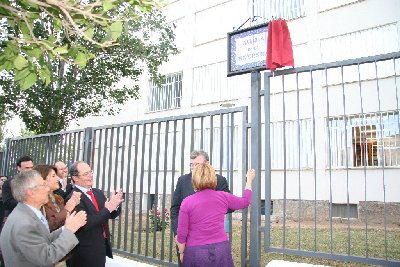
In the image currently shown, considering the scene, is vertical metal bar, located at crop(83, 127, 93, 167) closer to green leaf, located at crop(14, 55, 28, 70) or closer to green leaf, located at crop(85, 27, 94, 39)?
green leaf, located at crop(85, 27, 94, 39)

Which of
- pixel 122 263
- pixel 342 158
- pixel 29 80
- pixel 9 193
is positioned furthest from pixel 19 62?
pixel 342 158

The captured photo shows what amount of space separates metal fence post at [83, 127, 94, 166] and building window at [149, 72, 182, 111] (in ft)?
46.3

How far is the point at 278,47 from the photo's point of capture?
14.1 feet

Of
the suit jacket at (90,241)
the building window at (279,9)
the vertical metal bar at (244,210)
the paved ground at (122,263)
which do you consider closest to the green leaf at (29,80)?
the suit jacket at (90,241)

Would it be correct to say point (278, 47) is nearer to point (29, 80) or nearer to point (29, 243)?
point (29, 80)

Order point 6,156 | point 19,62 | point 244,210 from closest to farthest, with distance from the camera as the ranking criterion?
point 19,62 → point 244,210 → point 6,156

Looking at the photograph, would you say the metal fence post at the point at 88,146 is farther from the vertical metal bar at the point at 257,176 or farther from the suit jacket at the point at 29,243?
the suit jacket at the point at 29,243

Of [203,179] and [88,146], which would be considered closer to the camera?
[203,179]

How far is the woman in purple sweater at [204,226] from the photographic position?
361 cm

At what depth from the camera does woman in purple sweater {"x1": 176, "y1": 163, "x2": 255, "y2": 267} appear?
361 centimetres

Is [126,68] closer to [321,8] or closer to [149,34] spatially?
[149,34]

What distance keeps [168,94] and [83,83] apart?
8.61 metres

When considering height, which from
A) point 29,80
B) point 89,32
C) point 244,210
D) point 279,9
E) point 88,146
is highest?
point 279,9

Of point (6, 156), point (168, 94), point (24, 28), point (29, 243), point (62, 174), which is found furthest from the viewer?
point (168, 94)
